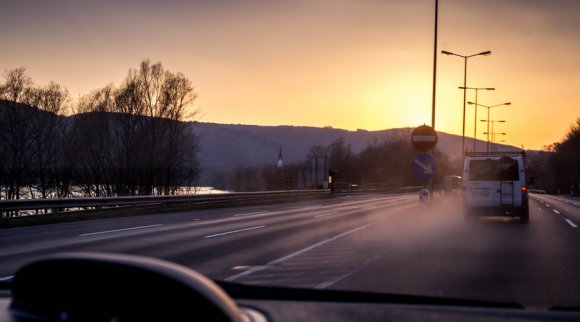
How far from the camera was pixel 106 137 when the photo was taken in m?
59.1

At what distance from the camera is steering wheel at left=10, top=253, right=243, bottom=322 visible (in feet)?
5.34

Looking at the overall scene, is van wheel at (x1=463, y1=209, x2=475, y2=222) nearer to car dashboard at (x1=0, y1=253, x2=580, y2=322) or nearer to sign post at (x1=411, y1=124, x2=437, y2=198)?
sign post at (x1=411, y1=124, x2=437, y2=198)

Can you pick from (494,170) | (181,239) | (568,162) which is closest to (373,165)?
(568,162)

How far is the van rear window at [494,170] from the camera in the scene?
77.4ft

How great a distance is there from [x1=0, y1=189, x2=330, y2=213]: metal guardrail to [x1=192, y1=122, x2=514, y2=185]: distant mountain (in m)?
90.1

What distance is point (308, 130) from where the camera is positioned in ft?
Answer: 643

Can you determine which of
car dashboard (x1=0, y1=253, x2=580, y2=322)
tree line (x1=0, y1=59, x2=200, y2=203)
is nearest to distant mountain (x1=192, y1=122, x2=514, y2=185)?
tree line (x1=0, y1=59, x2=200, y2=203)

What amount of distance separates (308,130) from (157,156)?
139622 mm

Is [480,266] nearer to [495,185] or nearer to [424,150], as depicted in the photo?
[424,150]

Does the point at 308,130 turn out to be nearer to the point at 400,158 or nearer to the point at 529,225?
the point at 400,158

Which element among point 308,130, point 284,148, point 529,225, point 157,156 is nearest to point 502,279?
point 529,225

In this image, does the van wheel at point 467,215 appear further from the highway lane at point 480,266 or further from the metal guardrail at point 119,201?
the metal guardrail at point 119,201

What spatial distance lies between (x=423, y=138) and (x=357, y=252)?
410 inches

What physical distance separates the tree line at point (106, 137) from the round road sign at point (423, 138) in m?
36.3
